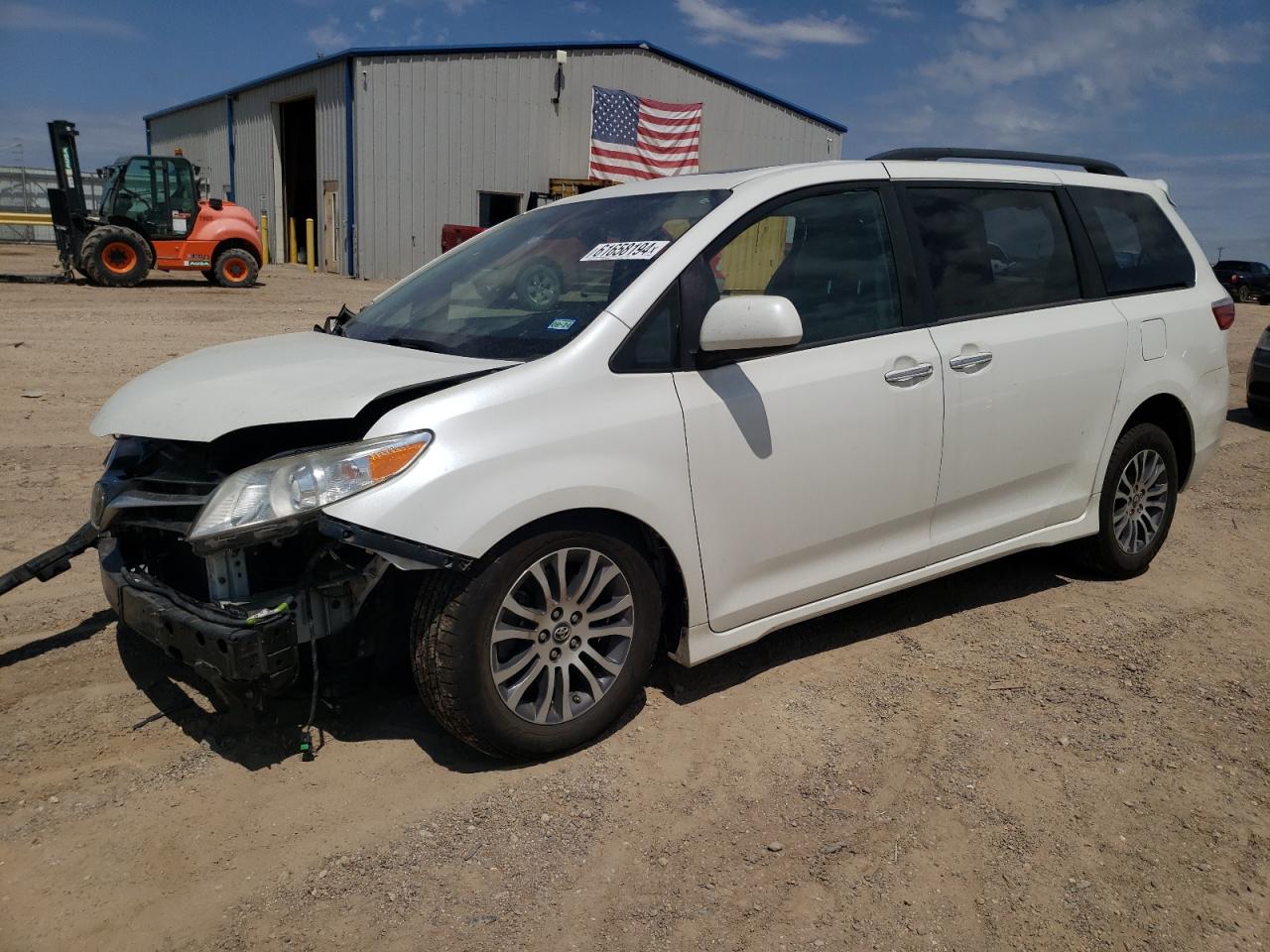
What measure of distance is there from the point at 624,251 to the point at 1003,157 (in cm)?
213

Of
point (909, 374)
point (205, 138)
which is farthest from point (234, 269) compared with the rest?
point (205, 138)

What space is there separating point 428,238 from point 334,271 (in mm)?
3024

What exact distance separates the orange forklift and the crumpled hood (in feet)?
54.8

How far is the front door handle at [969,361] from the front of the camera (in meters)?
3.79

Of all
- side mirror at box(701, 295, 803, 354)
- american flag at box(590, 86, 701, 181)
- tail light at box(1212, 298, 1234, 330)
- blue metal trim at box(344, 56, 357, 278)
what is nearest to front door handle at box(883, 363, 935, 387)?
side mirror at box(701, 295, 803, 354)

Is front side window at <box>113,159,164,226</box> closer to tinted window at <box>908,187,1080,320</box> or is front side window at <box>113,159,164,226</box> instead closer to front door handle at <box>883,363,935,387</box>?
tinted window at <box>908,187,1080,320</box>

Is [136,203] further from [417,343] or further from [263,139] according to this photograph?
[417,343]

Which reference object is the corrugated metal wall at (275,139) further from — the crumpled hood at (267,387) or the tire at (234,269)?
the crumpled hood at (267,387)

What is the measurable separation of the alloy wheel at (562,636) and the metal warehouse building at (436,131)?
22504 millimetres

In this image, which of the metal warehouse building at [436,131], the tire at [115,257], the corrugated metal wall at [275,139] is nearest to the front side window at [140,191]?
the tire at [115,257]

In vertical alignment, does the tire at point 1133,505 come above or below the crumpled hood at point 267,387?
below

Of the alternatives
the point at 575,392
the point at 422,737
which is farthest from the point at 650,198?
the point at 422,737

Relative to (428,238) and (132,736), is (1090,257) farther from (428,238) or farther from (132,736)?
(428,238)

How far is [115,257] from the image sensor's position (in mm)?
18062
